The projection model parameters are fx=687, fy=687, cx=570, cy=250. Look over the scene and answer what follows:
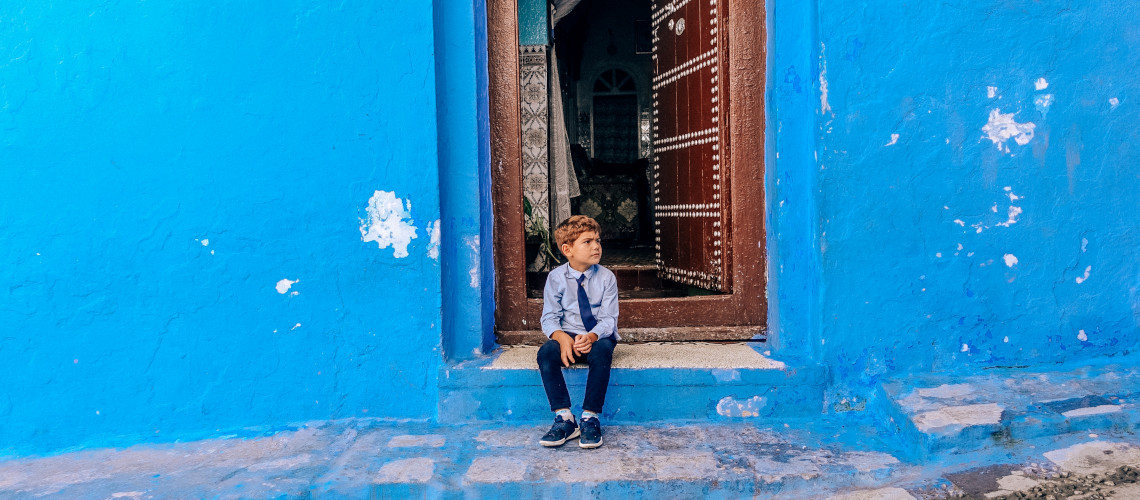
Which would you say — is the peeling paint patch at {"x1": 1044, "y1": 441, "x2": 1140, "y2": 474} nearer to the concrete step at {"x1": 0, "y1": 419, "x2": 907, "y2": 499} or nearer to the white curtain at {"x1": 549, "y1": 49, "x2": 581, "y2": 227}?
the concrete step at {"x1": 0, "y1": 419, "x2": 907, "y2": 499}

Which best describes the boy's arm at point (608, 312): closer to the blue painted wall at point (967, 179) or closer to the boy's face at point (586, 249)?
the boy's face at point (586, 249)

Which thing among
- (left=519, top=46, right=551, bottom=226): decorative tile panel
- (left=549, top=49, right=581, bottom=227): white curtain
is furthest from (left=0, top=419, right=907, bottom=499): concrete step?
(left=549, top=49, right=581, bottom=227): white curtain

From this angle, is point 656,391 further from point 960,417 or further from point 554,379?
point 960,417

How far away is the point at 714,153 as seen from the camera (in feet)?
11.2

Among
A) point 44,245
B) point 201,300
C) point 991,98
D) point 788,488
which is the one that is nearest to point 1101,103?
point 991,98

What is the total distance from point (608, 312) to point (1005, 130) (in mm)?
1857

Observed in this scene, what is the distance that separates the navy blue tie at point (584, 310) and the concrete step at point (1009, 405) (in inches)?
48.0

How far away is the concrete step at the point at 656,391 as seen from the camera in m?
2.86

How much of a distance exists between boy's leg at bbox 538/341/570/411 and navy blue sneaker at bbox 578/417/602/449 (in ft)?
0.33

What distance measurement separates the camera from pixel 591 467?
2383 mm

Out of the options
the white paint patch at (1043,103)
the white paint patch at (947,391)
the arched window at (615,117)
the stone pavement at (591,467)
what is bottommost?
the stone pavement at (591,467)

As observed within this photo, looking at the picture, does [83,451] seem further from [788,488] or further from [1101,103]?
[1101,103]

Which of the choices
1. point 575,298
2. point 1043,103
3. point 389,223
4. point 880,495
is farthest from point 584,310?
point 1043,103

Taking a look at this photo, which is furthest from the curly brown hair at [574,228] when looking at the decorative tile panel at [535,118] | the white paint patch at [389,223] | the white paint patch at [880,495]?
the decorative tile panel at [535,118]
